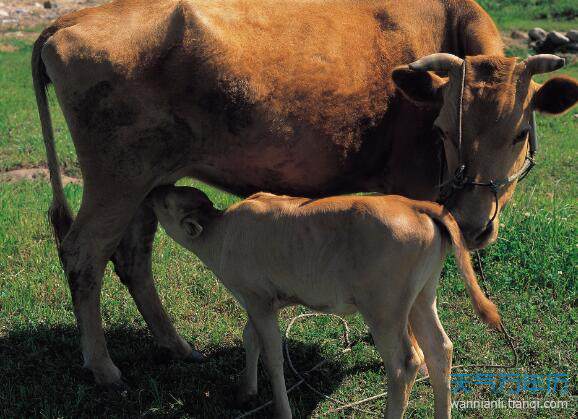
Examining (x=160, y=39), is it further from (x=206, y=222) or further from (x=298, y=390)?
(x=298, y=390)

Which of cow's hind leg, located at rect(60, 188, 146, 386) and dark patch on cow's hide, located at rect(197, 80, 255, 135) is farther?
cow's hind leg, located at rect(60, 188, 146, 386)

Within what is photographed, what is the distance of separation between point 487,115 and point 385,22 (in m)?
1.13

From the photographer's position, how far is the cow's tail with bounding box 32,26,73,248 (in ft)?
15.9

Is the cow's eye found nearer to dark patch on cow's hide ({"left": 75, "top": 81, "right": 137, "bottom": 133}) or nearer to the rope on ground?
the rope on ground

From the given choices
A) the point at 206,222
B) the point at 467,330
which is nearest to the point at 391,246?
the point at 206,222

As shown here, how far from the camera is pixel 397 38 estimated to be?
15.8 ft

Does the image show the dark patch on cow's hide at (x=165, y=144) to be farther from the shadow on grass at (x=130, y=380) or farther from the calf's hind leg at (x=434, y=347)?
the calf's hind leg at (x=434, y=347)

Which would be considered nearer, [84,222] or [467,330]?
[84,222]

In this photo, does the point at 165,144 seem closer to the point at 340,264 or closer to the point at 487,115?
the point at 340,264

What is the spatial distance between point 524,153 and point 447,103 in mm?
555

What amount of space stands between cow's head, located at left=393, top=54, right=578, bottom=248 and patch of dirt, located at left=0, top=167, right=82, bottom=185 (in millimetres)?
5592

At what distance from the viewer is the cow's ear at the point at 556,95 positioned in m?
4.21

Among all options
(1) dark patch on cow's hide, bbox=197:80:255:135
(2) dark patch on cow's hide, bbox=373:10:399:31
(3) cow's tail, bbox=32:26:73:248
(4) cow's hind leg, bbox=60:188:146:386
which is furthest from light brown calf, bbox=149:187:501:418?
(2) dark patch on cow's hide, bbox=373:10:399:31

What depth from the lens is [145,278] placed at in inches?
209
